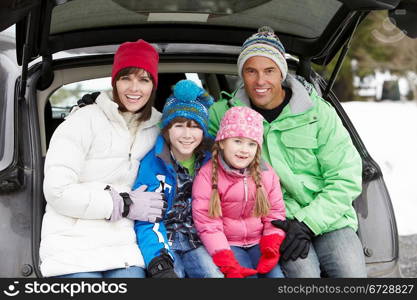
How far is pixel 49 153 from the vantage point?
279cm

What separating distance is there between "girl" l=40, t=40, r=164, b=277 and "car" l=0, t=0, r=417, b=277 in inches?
5.6

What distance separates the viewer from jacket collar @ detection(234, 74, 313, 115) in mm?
3152

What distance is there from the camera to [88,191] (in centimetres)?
273

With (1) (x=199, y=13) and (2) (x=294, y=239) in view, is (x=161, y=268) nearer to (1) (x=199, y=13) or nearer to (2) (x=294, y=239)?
(2) (x=294, y=239)

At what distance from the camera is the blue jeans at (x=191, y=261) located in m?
2.78

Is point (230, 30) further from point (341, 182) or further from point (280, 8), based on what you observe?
point (341, 182)

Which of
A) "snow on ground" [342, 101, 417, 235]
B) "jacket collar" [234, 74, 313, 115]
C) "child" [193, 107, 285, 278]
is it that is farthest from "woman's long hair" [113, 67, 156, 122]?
"snow on ground" [342, 101, 417, 235]

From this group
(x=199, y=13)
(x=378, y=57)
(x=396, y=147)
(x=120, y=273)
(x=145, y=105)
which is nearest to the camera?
(x=120, y=273)

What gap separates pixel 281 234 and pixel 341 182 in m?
0.40

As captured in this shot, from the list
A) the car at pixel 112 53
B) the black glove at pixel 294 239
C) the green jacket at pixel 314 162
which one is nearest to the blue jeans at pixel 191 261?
the black glove at pixel 294 239

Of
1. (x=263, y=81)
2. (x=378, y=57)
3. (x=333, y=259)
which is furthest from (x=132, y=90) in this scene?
(x=378, y=57)

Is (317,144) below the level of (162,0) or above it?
below

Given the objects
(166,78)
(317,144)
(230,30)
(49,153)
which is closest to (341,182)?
(317,144)

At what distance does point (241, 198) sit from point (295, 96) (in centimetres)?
64
